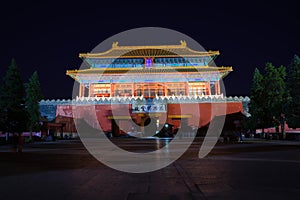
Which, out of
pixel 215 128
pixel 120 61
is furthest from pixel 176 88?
pixel 215 128

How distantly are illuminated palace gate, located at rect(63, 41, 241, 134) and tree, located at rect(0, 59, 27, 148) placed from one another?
897 inches

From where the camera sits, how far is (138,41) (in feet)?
196

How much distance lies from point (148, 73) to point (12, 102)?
91.2 ft

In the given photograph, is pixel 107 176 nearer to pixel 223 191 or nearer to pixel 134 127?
pixel 223 191

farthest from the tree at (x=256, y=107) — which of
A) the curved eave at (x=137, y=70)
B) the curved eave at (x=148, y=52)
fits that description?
Result: the curved eave at (x=148, y=52)

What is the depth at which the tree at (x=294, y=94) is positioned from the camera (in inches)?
1065

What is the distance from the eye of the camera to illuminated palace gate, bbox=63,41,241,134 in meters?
51.9

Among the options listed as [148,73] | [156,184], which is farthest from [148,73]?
[156,184]

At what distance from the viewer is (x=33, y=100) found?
111 feet

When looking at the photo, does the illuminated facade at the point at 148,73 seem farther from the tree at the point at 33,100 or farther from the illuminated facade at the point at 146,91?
the tree at the point at 33,100

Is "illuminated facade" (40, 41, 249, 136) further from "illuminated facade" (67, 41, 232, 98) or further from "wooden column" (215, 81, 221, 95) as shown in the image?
Result: "wooden column" (215, 81, 221, 95)

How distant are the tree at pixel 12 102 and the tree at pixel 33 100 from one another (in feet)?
15.4

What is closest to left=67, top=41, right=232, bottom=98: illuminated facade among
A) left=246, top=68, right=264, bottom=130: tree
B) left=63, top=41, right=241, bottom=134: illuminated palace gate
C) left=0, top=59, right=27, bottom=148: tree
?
left=63, top=41, right=241, bottom=134: illuminated palace gate

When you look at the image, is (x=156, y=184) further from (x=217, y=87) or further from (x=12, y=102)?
(x=217, y=87)
